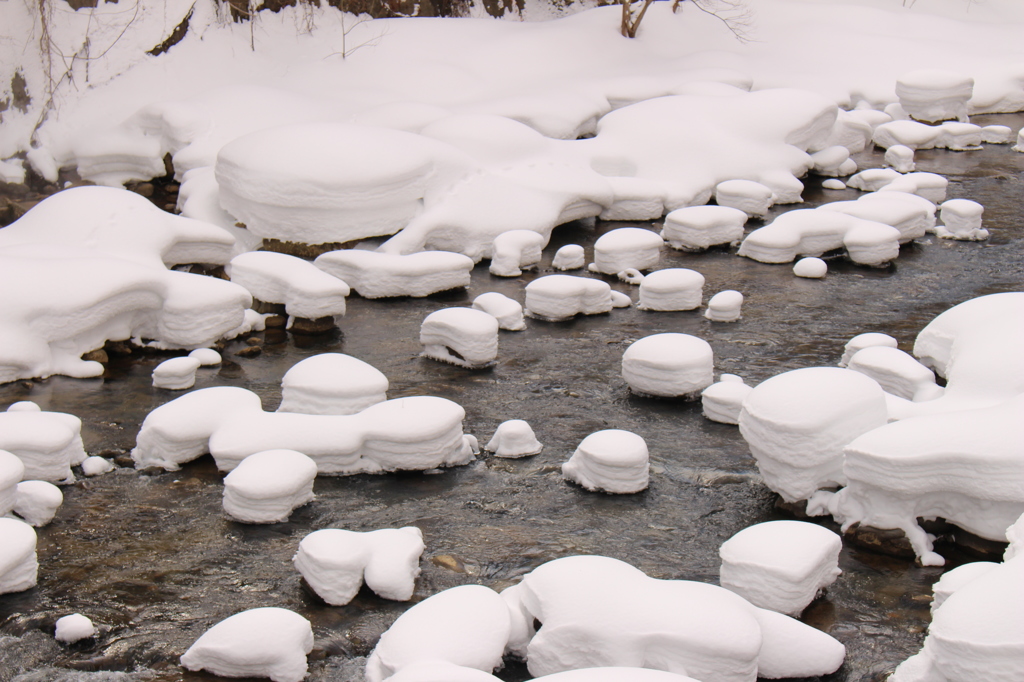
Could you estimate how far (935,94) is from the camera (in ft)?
44.7

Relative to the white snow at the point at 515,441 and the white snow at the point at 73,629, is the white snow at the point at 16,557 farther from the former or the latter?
the white snow at the point at 515,441

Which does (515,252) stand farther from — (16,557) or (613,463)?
(16,557)

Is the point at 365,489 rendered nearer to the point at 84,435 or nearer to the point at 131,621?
the point at 131,621

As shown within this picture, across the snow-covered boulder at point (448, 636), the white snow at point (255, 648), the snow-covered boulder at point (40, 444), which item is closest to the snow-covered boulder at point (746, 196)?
the snow-covered boulder at point (40, 444)

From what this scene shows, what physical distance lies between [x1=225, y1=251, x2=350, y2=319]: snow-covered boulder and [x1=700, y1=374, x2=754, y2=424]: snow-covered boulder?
114 inches

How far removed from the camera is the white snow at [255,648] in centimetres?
363

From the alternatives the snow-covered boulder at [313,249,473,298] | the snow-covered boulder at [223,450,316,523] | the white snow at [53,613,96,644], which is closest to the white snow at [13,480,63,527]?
the snow-covered boulder at [223,450,316,523]

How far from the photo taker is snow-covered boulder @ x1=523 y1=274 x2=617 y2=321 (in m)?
7.49

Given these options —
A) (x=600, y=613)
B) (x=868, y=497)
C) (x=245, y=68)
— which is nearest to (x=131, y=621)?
(x=600, y=613)

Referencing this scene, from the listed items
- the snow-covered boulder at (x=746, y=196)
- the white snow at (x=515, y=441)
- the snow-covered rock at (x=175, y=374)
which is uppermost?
the snow-covered boulder at (x=746, y=196)

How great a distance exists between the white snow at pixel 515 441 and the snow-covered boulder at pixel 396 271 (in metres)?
2.84

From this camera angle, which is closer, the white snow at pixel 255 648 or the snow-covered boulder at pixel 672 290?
the white snow at pixel 255 648

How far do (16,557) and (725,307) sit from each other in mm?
5047

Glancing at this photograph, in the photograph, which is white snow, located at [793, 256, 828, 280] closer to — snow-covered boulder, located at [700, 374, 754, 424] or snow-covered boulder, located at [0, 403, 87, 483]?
snow-covered boulder, located at [700, 374, 754, 424]
